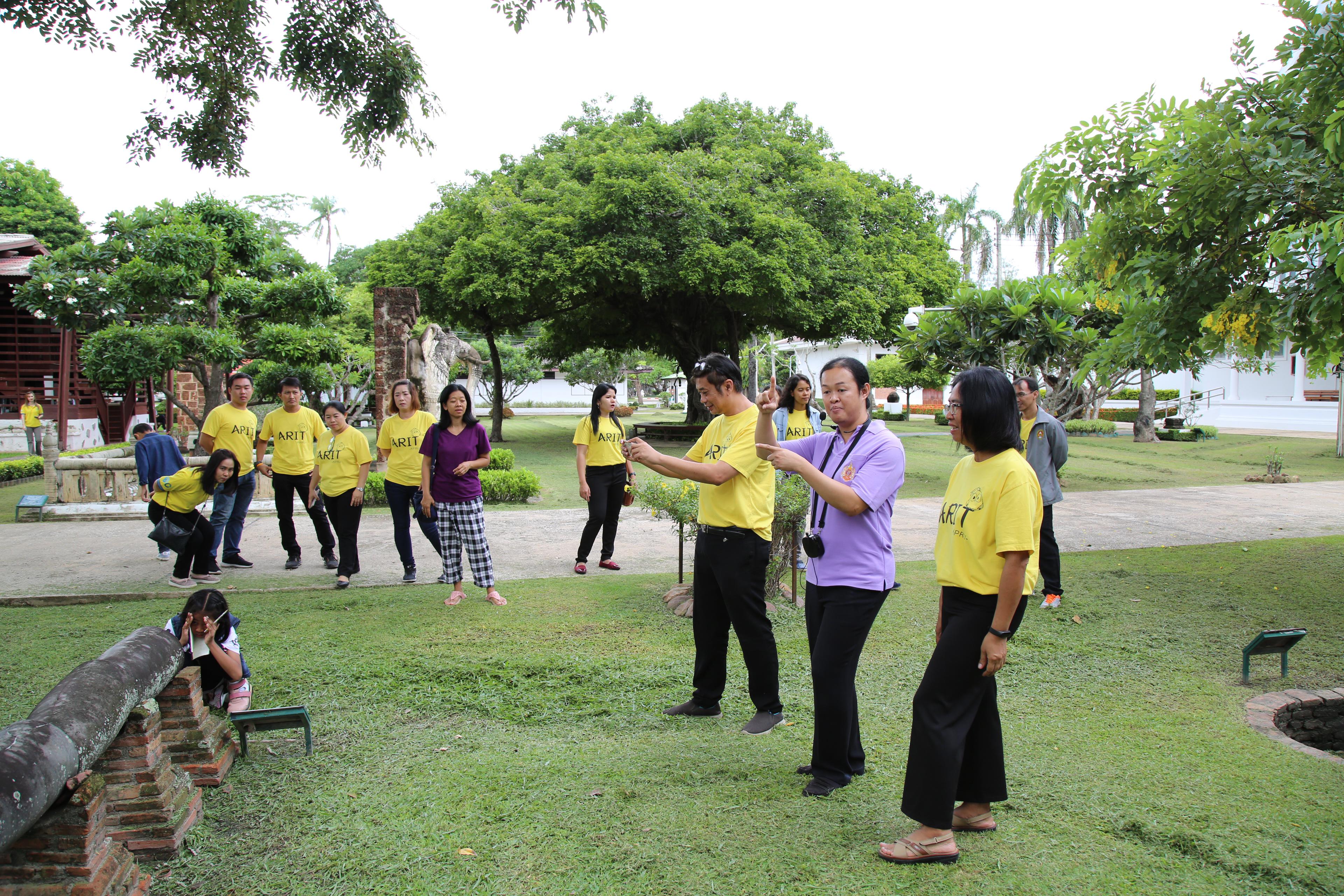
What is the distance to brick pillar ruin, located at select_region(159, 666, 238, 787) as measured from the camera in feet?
10.9

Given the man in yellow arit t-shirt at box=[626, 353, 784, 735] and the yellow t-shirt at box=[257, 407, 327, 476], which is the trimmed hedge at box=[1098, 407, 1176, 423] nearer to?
the yellow t-shirt at box=[257, 407, 327, 476]

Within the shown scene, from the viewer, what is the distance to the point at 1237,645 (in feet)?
17.9

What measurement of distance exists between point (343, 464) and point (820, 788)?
4.87 metres

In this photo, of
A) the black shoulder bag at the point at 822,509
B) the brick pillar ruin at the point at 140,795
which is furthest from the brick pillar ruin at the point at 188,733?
the black shoulder bag at the point at 822,509

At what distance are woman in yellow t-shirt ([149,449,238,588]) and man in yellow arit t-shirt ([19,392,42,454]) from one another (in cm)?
1507

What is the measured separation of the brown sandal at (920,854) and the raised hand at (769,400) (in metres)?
1.61

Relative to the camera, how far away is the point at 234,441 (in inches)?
286

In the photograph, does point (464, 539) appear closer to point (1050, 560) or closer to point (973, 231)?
point (1050, 560)

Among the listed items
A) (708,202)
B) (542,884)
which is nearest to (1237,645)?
(542,884)

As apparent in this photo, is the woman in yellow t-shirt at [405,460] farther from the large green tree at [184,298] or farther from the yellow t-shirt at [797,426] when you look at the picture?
the large green tree at [184,298]

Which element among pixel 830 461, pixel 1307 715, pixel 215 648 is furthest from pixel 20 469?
pixel 1307 715

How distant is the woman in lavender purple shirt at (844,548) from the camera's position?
10.6 ft

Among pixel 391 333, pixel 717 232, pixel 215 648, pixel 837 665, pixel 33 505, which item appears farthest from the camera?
pixel 717 232

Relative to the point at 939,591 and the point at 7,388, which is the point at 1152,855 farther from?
the point at 7,388
